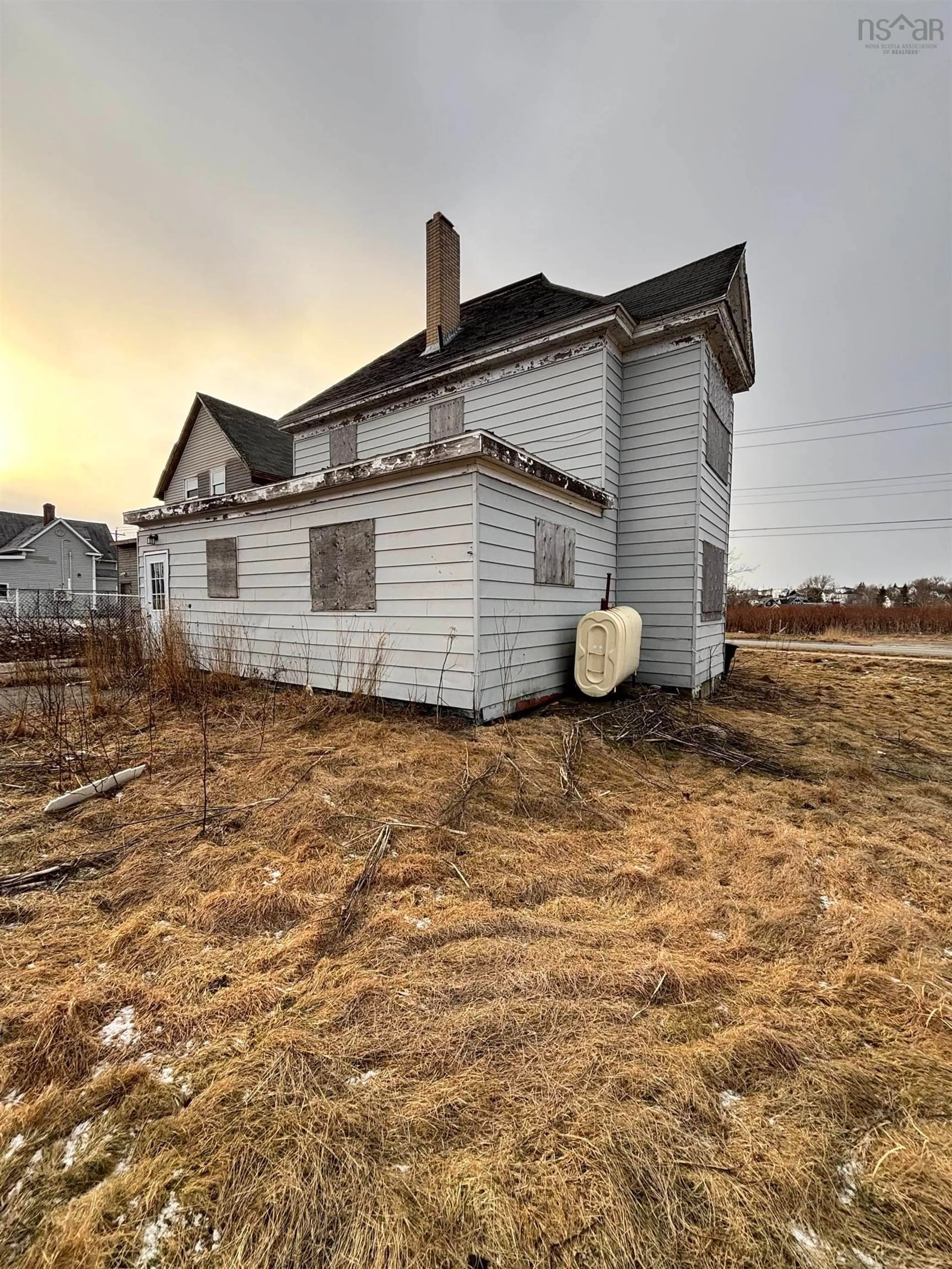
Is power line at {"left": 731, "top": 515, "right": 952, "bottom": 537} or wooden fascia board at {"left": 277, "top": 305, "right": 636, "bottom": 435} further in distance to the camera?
power line at {"left": 731, "top": 515, "right": 952, "bottom": 537}

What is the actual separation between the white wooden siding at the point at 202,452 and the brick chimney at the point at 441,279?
10.6 meters

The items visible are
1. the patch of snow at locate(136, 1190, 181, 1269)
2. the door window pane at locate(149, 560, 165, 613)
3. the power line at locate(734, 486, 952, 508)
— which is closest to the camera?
the patch of snow at locate(136, 1190, 181, 1269)

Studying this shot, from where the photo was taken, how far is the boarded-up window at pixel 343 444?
1075 cm

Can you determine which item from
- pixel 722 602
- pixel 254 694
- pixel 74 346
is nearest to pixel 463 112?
pixel 74 346

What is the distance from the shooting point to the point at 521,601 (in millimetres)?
Answer: 5867

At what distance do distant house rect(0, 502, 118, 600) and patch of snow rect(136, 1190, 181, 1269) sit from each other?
113 feet

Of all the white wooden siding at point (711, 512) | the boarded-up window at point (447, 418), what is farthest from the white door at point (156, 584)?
the white wooden siding at point (711, 512)

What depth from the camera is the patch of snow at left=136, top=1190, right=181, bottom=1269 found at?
0.99 meters

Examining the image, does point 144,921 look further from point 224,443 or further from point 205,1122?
point 224,443

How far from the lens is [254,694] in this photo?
6.99 metres

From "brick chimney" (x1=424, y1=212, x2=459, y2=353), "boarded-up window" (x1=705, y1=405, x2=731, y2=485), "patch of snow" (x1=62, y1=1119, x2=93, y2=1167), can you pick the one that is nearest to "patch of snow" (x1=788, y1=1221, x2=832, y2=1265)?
"patch of snow" (x1=62, y1=1119, x2=93, y2=1167)

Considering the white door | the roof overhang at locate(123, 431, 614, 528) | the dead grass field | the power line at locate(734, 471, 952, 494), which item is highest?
the power line at locate(734, 471, 952, 494)

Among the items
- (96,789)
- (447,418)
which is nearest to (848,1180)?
(96,789)

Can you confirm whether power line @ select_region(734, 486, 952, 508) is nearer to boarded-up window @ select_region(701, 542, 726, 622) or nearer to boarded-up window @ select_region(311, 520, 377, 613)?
boarded-up window @ select_region(701, 542, 726, 622)
